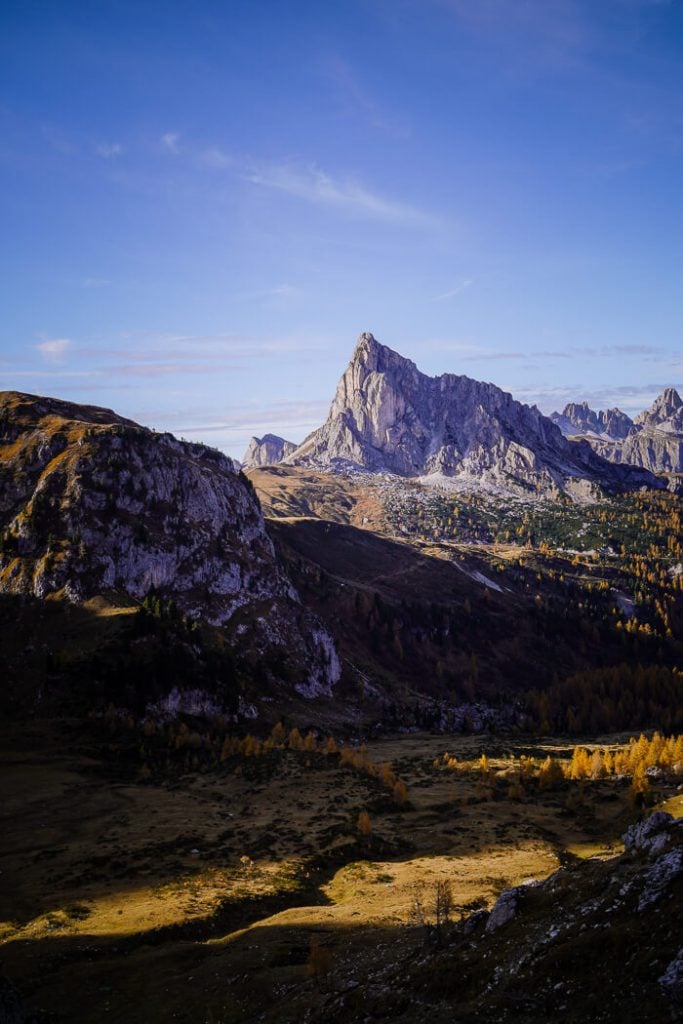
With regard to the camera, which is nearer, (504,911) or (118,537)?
(504,911)

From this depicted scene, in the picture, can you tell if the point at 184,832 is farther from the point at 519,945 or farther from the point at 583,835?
the point at 519,945

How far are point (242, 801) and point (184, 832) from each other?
18.8 metres

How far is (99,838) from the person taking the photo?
78938 mm

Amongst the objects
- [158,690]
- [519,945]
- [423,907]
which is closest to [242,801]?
[158,690]

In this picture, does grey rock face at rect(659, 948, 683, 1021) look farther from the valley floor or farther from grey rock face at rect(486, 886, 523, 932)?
grey rock face at rect(486, 886, 523, 932)

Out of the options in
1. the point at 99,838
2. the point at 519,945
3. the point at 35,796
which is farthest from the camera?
the point at 35,796

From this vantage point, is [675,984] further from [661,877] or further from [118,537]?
[118,537]

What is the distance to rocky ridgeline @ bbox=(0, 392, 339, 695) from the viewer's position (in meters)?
155

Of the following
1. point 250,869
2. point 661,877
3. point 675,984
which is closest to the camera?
point 675,984

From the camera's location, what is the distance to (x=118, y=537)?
16700 cm

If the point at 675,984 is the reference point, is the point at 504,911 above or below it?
below

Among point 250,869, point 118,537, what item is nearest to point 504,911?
point 250,869

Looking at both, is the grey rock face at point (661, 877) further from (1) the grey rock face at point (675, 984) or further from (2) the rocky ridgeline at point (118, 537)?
(2) the rocky ridgeline at point (118, 537)

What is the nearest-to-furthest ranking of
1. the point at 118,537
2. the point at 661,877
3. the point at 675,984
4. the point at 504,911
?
the point at 675,984 → the point at 661,877 → the point at 504,911 → the point at 118,537
